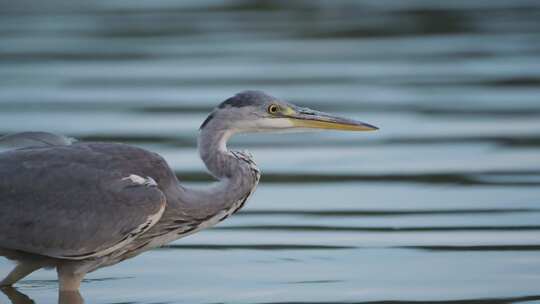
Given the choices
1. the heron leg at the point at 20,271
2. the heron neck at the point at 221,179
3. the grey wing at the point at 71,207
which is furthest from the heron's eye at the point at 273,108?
the heron leg at the point at 20,271

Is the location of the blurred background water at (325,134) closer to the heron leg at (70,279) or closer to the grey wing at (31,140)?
the heron leg at (70,279)

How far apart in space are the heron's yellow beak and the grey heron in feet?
0.16

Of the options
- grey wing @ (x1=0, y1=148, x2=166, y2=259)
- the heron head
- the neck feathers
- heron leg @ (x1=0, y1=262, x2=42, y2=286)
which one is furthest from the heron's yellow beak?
heron leg @ (x1=0, y1=262, x2=42, y2=286)

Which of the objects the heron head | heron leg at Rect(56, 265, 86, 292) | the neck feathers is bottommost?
heron leg at Rect(56, 265, 86, 292)

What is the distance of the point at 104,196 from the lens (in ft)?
31.2

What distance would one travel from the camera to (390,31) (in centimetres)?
2348

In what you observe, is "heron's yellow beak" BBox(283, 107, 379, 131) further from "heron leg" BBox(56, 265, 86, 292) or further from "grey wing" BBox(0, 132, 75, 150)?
"heron leg" BBox(56, 265, 86, 292)

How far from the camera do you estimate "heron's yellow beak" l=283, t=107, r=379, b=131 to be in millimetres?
10094

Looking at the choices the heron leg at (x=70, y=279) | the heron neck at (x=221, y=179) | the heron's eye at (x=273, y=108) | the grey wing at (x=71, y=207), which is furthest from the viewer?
the heron's eye at (x=273, y=108)

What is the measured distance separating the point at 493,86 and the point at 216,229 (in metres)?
7.12

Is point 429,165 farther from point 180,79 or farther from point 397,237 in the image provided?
point 180,79

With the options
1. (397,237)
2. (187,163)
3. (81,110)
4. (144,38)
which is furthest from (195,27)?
(397,237)

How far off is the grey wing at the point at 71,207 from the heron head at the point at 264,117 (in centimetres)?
75

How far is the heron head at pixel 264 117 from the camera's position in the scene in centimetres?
995
